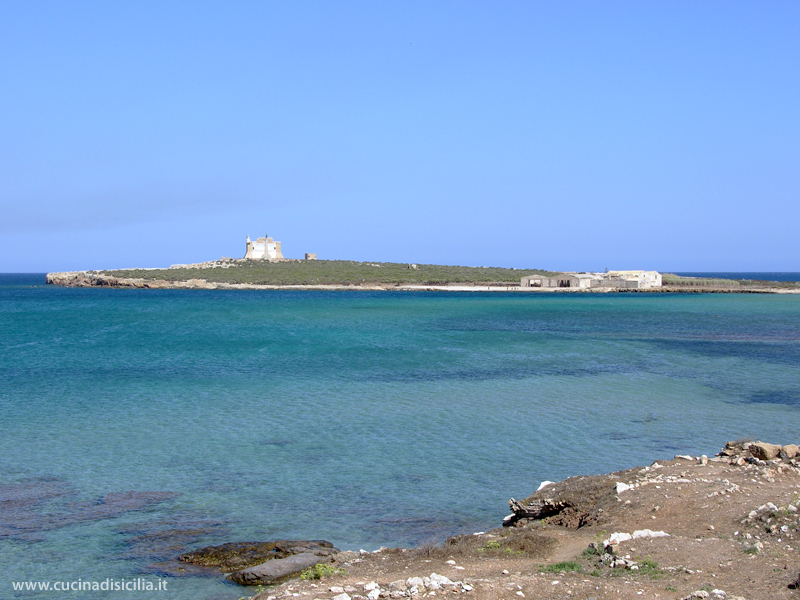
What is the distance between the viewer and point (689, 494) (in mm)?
7797

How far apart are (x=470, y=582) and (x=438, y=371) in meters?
16.3

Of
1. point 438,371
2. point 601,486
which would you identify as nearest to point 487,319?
point 438,371

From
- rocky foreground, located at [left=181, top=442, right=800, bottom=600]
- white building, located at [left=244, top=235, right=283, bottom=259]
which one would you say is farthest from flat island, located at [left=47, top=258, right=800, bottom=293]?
rocky foreground, located at [left=181, top=442, right=800, bottom=600]

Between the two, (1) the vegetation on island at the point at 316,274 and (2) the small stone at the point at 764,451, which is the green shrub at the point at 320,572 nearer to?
(2) the small stone at the point at 764,451

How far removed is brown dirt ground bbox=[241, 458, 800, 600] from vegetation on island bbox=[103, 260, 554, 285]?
8211 centimetres

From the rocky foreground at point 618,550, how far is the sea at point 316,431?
100cm

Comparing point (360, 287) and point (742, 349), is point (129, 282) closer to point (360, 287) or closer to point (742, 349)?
point (360, 287)

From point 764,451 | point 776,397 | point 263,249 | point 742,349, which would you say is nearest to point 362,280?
point 263,249

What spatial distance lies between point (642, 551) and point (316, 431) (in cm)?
828

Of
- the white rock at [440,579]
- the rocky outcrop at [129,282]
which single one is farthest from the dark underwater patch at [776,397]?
the rocky outcrop at [129,282]

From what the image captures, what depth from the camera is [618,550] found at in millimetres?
6336

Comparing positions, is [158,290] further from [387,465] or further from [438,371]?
[387,465]

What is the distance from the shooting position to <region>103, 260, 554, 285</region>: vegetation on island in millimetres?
91562

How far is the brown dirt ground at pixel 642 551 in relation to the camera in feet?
18.3
